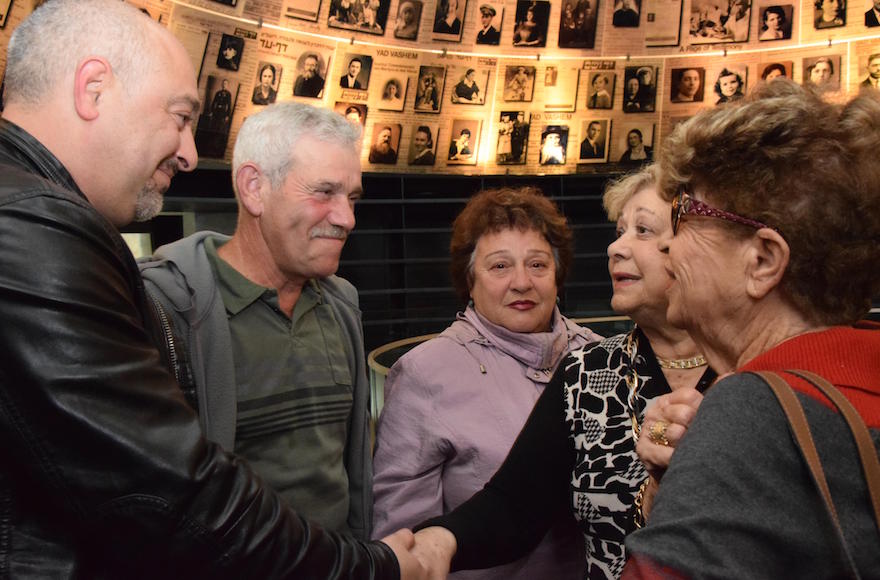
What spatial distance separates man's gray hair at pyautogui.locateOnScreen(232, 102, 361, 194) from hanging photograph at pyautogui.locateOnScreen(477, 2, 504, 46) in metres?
4.34

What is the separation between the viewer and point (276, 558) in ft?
4.24

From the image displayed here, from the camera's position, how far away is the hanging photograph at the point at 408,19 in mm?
5965

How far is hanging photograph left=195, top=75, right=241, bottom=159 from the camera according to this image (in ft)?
16.8

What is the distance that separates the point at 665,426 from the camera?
1.36 meters

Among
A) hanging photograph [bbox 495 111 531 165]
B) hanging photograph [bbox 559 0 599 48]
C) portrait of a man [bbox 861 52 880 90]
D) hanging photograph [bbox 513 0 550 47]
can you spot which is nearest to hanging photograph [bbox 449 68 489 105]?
hanging photograph [bbox 495 111 531 165]

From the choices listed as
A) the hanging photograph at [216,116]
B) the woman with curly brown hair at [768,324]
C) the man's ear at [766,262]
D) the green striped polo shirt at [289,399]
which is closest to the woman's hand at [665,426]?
the woman with curly brown hair at [768,324]

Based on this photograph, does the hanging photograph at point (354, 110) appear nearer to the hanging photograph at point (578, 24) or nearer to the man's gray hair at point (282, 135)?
the hanging photograph at point (578, 24)

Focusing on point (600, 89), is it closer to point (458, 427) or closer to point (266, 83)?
point (266, 83)

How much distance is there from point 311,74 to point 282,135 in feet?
11.7

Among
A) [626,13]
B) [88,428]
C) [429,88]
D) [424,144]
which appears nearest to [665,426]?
[88,428]

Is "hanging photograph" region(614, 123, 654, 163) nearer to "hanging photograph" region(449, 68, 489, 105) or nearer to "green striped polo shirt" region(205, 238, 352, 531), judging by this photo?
"hanging photograph" region(449, 68, 489, 105)

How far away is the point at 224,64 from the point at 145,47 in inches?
156

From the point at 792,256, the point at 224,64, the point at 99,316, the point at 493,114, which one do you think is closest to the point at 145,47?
the point at 99,316

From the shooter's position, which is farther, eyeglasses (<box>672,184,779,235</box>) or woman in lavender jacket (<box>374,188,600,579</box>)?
woman in lavender jacket (<box>374,188,600,579</box>)
